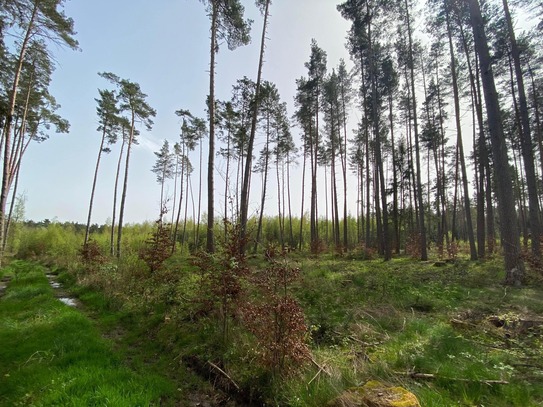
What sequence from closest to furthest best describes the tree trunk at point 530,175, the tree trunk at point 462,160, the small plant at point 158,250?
the small plant at point 158,250 → the tree trunk at point 530,175 → the tree trunk at point 462,160

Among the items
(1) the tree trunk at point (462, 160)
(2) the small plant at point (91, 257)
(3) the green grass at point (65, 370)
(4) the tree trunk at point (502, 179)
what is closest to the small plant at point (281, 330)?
(3) the green grass at point (65, 370)

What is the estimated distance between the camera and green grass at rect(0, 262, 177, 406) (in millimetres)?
2896

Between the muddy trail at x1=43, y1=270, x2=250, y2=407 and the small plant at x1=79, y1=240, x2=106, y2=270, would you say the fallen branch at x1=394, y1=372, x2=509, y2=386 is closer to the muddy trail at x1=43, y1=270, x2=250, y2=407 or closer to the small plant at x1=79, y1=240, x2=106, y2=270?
the muddy trail at x1=43, y1=270, x2=250, y2=407

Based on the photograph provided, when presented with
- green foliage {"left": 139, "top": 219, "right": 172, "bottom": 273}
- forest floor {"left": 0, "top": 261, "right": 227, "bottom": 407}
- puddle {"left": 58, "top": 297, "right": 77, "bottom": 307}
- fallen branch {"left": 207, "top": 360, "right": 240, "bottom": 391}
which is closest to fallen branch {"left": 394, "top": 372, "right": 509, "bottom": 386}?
fallen branch {"left": 207, "top": 360, "right": 240, "bottom": 391}

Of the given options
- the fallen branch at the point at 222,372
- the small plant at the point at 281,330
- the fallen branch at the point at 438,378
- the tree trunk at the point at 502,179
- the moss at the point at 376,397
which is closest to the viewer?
the moss at the point at 376,397

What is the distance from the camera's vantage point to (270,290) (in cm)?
365

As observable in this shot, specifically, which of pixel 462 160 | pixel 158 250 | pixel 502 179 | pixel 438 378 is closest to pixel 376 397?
pixel 438 378

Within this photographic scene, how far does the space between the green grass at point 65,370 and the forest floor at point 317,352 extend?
0.05ft

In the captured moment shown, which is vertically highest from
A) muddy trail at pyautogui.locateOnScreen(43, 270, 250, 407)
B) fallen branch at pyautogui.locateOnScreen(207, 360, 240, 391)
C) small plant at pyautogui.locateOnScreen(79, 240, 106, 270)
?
small plant at pyautogui.locateOnScreen(79, 240, 106, 270)

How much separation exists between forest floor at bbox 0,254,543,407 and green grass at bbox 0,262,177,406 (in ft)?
0.05

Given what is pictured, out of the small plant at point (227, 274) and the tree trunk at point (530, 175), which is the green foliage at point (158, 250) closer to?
the small plant at point (227, 274)

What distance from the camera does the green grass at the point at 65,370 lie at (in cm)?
290

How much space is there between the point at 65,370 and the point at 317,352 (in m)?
3.26

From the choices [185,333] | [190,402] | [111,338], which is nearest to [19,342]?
[111,338]
